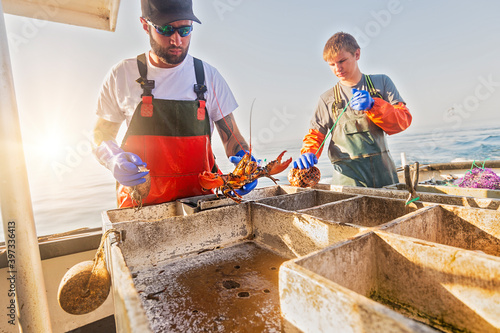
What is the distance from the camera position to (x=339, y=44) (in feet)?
11.9

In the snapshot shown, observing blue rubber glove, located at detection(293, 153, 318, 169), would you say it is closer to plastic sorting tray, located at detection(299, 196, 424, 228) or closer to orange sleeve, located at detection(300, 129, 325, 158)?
orange sleeve, located at detection(300, 129, 325, 158)

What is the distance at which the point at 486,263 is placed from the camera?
2.94ft

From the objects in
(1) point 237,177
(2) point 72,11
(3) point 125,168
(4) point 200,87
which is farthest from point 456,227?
(2) point 72,11

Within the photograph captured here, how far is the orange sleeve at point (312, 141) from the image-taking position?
3857 mm

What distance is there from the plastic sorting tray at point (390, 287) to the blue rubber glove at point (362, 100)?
2.28m

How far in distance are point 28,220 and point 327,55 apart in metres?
3.92

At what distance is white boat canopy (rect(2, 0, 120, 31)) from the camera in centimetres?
267

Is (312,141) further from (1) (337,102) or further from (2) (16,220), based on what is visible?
(2) (16,220)

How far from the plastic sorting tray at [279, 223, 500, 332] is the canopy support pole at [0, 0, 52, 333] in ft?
4.84

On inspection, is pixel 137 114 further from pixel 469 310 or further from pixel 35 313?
pixel 469 310

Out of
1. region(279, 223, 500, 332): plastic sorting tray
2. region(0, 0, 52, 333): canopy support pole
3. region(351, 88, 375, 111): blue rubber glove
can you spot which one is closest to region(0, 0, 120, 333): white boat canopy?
region(0, 0, 52, 333): canopy support pole

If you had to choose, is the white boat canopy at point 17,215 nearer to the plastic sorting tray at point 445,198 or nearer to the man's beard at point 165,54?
the man's beard at point 165,54

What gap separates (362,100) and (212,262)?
2715 millimetres

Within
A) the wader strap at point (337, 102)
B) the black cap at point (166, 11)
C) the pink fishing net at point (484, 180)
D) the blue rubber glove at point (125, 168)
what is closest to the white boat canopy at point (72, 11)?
the black cap at point (166, 11)
